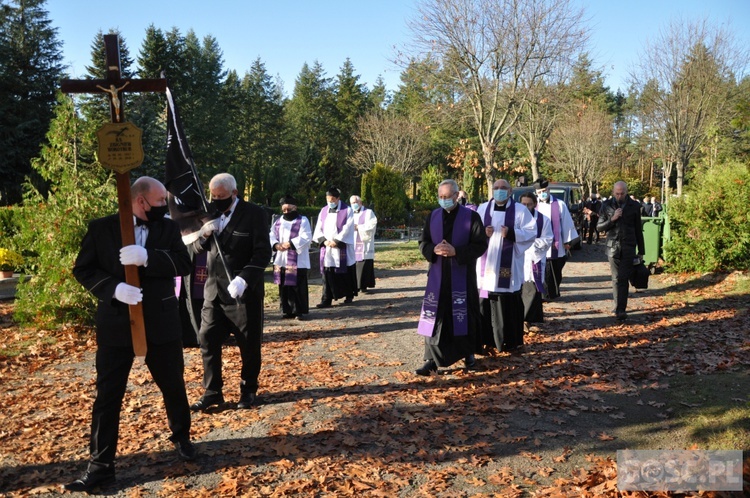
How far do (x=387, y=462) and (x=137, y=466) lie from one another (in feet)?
6.03

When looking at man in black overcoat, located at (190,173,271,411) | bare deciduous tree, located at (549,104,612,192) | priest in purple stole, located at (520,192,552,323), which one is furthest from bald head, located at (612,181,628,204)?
bare deciduous tree, located at (549,104,612,192)

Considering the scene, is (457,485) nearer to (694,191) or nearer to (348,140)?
(694,191)

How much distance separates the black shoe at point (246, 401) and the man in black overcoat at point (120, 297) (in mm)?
1525

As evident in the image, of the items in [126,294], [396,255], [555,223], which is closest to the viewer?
[126,294]

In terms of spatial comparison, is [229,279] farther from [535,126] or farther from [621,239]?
[535,126]

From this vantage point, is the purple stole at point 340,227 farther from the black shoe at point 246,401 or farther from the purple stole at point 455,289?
the black shoe at point 246,401

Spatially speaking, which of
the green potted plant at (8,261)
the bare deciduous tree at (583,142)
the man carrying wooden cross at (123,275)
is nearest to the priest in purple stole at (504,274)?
the man carrying wooden cross at (123,275)

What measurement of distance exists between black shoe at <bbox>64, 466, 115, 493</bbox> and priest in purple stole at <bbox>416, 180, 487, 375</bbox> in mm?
3529

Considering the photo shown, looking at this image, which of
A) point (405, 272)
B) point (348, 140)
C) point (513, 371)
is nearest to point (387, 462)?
point (513, 371)

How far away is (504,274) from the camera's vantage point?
8062 millimetres

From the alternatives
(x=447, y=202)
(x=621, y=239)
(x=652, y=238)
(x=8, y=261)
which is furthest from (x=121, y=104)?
(x=652, y=238)

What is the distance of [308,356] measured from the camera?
805cm

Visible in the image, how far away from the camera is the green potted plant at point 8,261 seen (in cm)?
1341

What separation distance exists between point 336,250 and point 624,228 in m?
5.01
